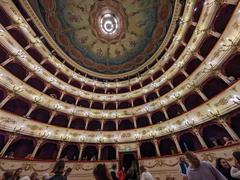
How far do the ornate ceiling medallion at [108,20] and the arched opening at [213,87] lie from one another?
16.6 meters

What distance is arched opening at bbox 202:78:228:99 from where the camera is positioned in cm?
1226

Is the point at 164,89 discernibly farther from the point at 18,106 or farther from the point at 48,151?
the point at 18,106

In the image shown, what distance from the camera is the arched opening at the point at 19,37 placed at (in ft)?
48.1

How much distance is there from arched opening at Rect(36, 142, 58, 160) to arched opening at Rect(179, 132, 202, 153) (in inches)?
583

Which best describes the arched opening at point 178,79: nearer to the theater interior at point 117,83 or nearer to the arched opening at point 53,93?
the theater interior at point 117,83

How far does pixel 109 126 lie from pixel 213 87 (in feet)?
47.5

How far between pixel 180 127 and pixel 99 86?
1501 cm

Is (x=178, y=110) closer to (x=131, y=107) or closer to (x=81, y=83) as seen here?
(x=131, y=107)

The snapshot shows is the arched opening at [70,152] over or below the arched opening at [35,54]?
below

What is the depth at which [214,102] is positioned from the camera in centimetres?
1093

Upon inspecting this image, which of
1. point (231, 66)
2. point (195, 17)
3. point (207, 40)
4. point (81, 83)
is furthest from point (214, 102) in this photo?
point (81, 83)

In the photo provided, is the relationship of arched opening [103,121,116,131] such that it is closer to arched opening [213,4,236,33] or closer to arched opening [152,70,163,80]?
arched opening [152,70,163,80]

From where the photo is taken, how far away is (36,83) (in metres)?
16.5

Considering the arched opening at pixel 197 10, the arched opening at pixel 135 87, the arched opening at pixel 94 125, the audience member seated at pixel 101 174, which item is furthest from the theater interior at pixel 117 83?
the audience member seated at pixel 101 174
